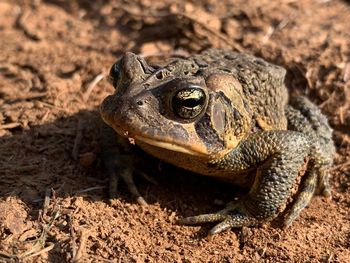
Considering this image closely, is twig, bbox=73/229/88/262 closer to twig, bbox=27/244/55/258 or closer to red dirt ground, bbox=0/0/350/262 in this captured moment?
red dirt ground, bbox=0/0/350/262

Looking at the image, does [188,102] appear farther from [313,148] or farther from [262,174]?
[313,148]

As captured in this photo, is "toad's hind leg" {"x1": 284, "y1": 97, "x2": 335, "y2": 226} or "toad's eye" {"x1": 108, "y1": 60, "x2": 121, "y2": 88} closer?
"toad's eye" {"x1": 108, "y1": 60, "x2": 121, "y2": 88}

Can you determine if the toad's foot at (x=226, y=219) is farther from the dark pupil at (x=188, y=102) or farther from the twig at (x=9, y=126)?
the twig at (x=9, y=126)

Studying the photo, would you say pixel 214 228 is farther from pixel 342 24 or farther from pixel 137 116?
pixel 342 24

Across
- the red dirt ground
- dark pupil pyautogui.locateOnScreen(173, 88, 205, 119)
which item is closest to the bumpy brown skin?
dark pupil pyautogui.locateOnScreen(173, 88, 205, 119)

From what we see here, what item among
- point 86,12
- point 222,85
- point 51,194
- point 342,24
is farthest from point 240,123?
point 86,12

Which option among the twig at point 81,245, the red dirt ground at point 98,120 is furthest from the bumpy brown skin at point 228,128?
the twig at point 81,245
